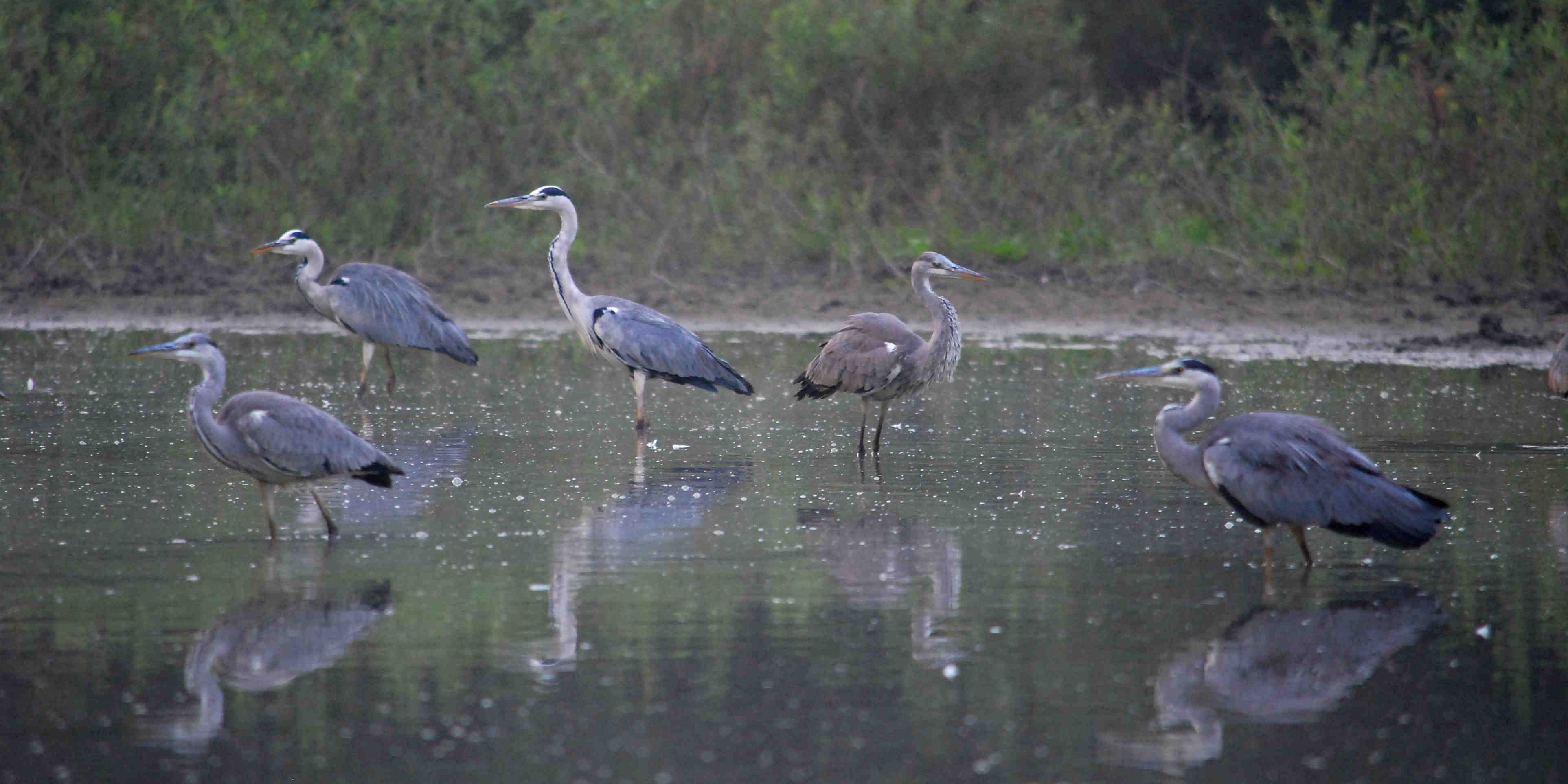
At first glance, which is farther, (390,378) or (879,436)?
(390,378)

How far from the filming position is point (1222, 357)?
1412 centimetres

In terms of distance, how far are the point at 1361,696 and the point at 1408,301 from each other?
1127 cm

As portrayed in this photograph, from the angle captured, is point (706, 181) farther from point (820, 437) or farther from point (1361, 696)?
point (1361, 696)

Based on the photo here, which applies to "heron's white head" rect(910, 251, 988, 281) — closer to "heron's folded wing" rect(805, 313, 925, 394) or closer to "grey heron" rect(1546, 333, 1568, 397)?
"heron's folded wing" rect(805, 313, 925, 394)

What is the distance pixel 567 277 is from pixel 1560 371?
20.7 ft

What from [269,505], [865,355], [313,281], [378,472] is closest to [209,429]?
[269,505]

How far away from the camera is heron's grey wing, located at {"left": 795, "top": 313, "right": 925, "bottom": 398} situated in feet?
33.7

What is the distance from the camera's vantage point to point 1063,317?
1606 cm

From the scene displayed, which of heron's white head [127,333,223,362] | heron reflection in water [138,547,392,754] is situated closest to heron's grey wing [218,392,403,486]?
heron's white head [127,333,223,362]

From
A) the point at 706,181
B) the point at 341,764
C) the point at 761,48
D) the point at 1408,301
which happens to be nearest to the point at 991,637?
the point at 341,764

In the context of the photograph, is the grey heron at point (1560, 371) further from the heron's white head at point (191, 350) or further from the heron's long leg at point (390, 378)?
the heron's long leg at point (390, 378)

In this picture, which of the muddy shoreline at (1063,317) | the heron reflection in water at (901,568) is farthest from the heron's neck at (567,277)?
the heron reflection in water at (901,568)

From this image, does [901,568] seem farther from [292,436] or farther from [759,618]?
[292,436]

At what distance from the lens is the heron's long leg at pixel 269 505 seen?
7.24 m
